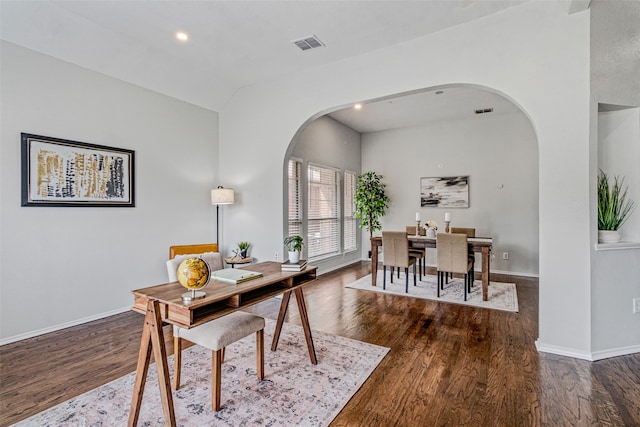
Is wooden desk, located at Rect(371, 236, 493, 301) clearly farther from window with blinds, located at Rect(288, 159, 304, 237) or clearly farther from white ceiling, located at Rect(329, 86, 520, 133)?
white ceiling, located at Rect(329, 86, 520, 133)

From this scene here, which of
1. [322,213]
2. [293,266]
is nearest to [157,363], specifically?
[293,266]

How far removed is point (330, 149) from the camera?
21.0ft

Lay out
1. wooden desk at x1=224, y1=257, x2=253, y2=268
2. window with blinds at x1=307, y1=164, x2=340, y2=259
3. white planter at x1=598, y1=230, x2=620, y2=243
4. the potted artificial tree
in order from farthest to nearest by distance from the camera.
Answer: the potted artificial tree
window with blinds at x1=307, y1=164, x2=340, y2=259
wooden desk at x1=224, y1=257, x2=253, y2=268
white planter at x1=598, y1=230, x2=620, y2=243

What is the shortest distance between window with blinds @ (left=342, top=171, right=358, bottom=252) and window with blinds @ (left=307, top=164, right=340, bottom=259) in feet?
1.08

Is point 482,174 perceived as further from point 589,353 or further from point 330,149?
point 589,353

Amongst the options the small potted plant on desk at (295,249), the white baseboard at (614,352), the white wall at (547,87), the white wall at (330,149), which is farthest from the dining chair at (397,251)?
the small potted plant on desk at (295,249)

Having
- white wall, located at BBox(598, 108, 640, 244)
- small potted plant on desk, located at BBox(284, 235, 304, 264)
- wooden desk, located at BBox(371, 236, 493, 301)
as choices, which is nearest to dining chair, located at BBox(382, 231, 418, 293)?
wooden desk, located at BBox(371, 236, 493, 301)

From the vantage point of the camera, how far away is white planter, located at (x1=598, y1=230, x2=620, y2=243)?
2.71 meters

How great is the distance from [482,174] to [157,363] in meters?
6.37

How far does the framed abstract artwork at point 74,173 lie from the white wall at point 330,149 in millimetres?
2608

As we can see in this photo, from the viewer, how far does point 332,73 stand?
3941 millimetres

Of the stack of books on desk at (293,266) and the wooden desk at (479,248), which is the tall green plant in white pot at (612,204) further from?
the stack of books on desk at (293,266)

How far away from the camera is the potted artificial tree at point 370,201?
6.64 m

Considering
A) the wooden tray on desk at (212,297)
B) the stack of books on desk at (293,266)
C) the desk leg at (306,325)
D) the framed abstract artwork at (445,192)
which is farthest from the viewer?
the framed abstract artwork at (445,192)
